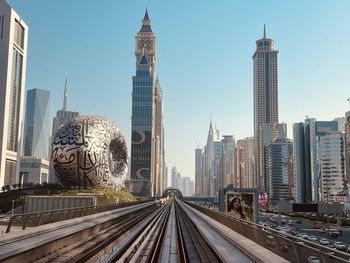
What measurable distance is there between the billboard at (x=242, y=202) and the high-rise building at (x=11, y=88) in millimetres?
109359

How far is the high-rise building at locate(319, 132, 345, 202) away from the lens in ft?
556

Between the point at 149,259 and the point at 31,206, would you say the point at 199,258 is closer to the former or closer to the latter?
the point at 149,259

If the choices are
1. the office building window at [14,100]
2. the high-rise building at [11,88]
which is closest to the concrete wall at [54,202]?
the high-rise building at [11,88]

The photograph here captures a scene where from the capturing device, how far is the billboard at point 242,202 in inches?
1561

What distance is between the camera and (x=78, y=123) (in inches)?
3034

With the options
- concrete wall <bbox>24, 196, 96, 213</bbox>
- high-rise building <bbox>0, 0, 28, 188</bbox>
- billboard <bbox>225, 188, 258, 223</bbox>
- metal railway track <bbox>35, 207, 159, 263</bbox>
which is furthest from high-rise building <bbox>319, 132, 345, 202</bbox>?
metal railway track <bbox>35, 207, 159, 263</bbox>

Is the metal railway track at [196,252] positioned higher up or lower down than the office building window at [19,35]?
lower down

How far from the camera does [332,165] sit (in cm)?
17088

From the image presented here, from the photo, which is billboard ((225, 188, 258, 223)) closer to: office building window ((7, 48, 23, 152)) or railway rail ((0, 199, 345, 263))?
railway rail ((0, 199, 345, 263))

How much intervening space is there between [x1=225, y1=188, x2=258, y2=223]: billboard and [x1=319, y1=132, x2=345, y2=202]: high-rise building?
453ft

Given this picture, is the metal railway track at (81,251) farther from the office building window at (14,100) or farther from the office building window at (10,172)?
the office building window at (14,100)

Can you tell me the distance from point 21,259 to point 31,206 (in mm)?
38506

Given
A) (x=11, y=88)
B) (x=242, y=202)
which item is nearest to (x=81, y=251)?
(x=242, y=202)

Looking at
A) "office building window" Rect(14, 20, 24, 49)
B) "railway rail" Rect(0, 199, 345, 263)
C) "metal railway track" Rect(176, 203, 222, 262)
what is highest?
"office building window" Rect(14, 20, 24, 49)
